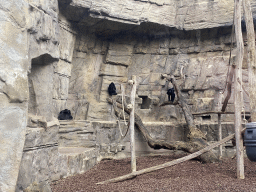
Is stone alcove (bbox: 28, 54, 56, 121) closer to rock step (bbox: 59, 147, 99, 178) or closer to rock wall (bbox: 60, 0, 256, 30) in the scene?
rock step (bbox: 59, 147, 99, 178)

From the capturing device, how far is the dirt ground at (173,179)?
396 cm

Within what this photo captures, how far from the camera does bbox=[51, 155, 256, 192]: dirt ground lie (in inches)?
156

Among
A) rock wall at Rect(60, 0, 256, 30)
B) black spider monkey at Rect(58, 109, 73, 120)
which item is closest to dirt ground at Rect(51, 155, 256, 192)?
black spider monkey at Rect(58, 109, 73, 120)

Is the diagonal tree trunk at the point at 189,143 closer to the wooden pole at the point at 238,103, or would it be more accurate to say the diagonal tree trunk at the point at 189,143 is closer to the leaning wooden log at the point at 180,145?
the leaning wooden log at the point at 180,145

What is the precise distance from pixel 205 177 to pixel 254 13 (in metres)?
7.26

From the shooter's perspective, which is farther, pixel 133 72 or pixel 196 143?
pixel 133 72

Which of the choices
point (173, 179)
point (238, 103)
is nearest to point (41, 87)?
point (173, 179)

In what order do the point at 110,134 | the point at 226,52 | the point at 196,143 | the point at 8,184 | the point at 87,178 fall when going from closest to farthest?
1. the point at 8,184
2. the point at 87,178
3. the point at 196,143
4. the point at 110,134
5. the point at 226,52

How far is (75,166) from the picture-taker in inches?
204

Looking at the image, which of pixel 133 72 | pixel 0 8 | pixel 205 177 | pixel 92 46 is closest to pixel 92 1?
pixel 92 46

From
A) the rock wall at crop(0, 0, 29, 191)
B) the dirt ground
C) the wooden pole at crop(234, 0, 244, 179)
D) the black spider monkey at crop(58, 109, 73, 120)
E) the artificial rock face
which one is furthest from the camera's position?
the artificial rock face

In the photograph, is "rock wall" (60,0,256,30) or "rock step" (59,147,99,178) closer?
"rock step" (59,147,99,178)

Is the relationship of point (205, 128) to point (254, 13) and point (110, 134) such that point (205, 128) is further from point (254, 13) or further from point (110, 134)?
point (254, 13)

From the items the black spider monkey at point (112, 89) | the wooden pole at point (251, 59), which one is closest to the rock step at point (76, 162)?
the wooden pole at point (251, 59)
